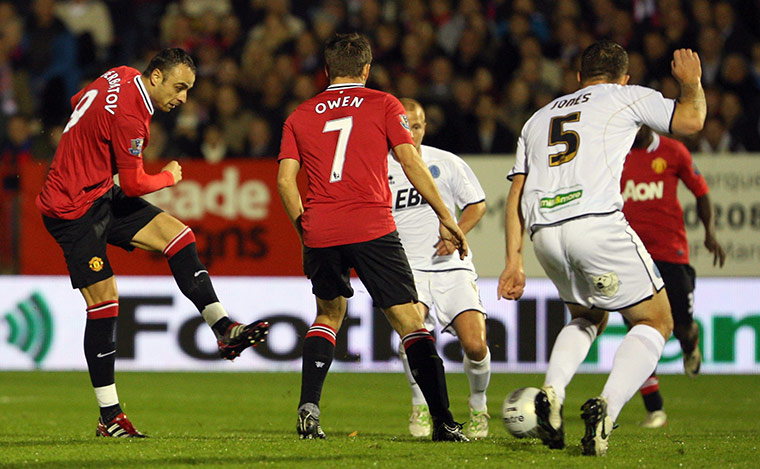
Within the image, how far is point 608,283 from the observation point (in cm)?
545

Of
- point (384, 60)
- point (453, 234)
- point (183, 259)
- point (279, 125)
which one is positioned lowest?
point (183, 259)

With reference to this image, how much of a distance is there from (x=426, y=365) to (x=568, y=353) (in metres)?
0.76

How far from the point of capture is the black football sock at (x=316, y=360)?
612 centimetres

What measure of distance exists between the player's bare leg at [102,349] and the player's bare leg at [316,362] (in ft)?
3.56

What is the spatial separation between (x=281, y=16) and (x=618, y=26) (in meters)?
4.45

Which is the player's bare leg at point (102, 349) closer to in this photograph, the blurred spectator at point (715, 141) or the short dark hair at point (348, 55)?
the short dark hair at point (348, 55)

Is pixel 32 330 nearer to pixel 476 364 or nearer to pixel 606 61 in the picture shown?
pixel 476 364

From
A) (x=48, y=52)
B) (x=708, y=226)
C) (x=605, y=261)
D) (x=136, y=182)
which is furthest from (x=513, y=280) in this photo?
(x=48, y=52)

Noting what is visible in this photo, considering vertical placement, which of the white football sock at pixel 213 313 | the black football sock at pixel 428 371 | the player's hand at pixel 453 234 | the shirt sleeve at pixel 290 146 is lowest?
the black football sock at pixel 428 371

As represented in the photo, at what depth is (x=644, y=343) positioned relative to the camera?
546 cm

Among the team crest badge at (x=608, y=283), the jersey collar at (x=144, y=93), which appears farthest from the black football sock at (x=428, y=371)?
the jersey collar at (x=144, y=93)

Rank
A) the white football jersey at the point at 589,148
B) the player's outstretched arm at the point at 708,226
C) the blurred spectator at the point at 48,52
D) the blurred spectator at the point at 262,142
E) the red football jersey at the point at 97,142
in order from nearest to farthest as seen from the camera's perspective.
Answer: the white football jersey at the point at 589,148 → the red football jersey at the point at 97,142 → the player's outstretched arm at the point at 708,226 → the blurred spectator at the point at 262,142 → the blurred spectator at the point at 48,52

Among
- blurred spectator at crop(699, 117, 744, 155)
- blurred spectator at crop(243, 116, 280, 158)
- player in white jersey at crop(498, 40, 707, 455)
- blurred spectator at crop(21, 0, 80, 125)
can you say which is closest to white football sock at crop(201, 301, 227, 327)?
player in white jersey at crop(498, 40, 707, 455)

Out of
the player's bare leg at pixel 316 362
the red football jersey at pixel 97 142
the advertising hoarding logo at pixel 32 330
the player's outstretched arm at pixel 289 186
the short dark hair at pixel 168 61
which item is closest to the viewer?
the player's outstretched arm at pixel 289 186
